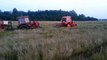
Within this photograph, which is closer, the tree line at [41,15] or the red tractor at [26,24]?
the red tractor at [26,24]

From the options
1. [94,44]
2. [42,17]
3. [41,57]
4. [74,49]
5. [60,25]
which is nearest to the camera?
[41,57]

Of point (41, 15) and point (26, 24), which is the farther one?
point (41, 15)

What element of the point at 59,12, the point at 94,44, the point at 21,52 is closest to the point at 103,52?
the point at 94,44

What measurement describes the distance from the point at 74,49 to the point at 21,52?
8.62 feet

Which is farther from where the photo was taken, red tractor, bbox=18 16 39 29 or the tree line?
the tree line

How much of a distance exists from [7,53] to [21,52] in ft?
3.48

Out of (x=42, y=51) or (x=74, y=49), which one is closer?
(x=42, y=51)

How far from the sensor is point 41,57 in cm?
854

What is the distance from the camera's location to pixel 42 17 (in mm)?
97438

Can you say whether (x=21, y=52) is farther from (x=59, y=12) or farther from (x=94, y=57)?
(x=59, y=12)

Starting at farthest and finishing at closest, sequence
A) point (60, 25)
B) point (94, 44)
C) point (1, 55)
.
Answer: point (60, 25)
point (94, 44)
point (1, 55)

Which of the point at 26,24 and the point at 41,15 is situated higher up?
the point at 41,15

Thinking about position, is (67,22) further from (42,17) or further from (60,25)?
(42,17)

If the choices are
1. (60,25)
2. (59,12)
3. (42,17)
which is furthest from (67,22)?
(59,12)
